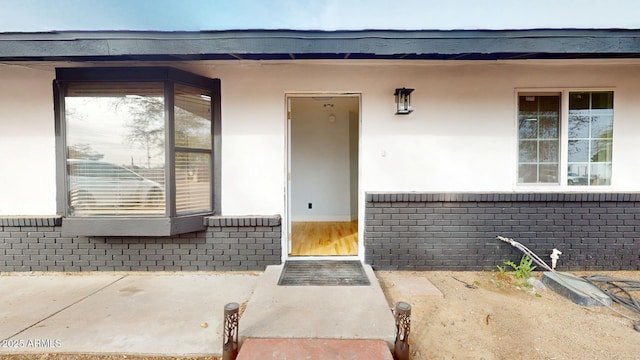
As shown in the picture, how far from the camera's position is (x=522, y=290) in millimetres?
2930

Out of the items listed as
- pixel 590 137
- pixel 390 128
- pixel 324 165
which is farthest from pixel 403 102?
pixel 324 165

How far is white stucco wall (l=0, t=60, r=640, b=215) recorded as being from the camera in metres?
3.28

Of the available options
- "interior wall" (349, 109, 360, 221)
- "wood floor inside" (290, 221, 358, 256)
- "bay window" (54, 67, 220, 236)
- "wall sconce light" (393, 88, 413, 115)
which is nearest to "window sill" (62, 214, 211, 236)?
"bay window" (54, 67, 220, 236)

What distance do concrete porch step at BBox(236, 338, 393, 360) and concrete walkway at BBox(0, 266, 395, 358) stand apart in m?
0.05

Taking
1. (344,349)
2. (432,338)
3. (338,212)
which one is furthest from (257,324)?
(338,212)

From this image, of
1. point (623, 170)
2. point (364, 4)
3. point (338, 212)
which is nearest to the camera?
point (623, 170)

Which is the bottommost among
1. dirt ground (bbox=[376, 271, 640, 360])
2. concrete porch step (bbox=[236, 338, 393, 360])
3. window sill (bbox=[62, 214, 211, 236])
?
dirt ground (bbox=[376, 271, 640, 360])

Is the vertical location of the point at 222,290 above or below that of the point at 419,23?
below

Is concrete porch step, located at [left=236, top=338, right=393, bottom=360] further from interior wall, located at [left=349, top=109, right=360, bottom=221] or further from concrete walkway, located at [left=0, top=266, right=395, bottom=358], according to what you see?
interior wall, located at [left=349, top=109, right=360, bottom=221]

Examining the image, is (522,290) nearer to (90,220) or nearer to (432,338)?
(432,338)

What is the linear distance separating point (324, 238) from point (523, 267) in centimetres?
262

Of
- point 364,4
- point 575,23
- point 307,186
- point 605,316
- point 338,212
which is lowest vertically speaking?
point 605,316

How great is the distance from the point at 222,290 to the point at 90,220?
67.7 inches

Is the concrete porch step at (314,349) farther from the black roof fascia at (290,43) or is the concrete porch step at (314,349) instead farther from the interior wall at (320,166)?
the interior wall at (320,166)
